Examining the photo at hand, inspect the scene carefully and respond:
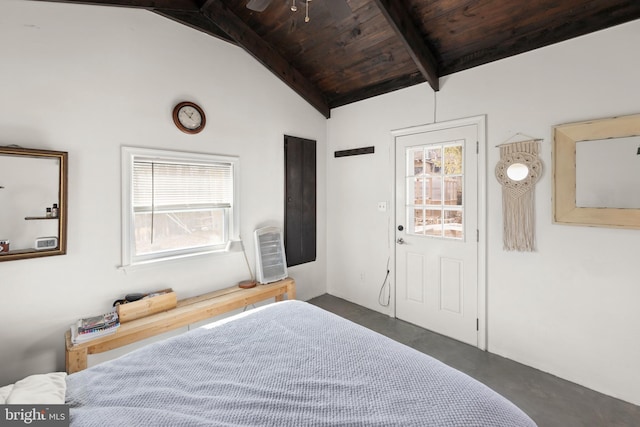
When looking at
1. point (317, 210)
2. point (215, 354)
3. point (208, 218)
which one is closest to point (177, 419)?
point (215, 354)

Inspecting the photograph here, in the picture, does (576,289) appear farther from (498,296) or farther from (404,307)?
(404,307)

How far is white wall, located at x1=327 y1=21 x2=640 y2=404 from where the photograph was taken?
2.02 meters

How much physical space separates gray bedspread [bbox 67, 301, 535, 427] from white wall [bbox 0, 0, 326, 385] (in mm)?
1241

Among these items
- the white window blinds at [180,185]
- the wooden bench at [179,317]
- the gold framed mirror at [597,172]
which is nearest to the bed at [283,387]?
the wooden bench at [179,317]

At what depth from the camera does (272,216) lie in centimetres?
348

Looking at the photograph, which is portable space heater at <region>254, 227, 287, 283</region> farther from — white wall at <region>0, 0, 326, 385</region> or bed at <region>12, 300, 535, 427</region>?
bed at <region>12, 300, 535, 427</region>

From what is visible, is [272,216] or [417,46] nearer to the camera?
[417,46]

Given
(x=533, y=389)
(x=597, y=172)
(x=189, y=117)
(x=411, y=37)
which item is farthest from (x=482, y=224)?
(x=189, y=117)

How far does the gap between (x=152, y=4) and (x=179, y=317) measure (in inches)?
102

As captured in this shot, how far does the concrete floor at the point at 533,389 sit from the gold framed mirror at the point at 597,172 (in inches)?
48.3

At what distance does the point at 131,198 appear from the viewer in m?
2.46

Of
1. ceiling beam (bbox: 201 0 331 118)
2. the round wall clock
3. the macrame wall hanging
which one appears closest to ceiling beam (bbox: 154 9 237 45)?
ceiling beam (bbox: 201 0 331 118)

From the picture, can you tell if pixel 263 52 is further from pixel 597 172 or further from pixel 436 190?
pixel 597 172

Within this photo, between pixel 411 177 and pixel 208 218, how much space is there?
2227 millimetres
